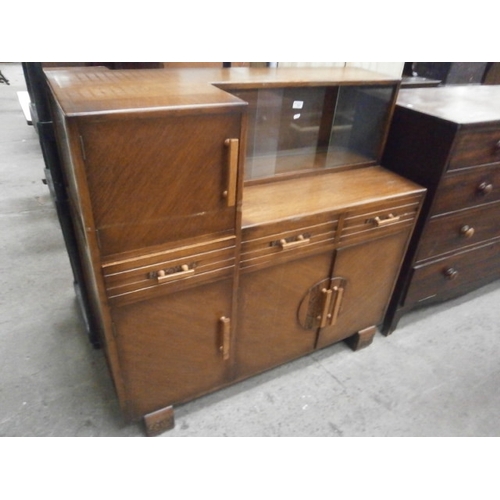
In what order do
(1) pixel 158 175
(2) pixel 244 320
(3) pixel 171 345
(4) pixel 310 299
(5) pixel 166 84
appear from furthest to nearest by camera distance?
(4) pixel 310 299
(2) pixel 244 320
(3) pixel 171 345
(5) pixel 166 84
(1) pixel 158 175

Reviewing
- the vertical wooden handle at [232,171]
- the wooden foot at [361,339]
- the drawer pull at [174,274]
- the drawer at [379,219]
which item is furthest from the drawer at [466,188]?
the drawer pull at [174,274]

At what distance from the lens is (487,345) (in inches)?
68.8

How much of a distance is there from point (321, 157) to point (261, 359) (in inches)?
30.8

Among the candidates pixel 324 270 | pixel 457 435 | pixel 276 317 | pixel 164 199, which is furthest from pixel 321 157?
pixel 457 435

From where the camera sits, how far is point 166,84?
100cm

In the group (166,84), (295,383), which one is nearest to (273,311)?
(295,383)

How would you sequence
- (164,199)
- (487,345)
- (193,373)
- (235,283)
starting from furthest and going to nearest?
(487,345) < (193,373) < (235,283) < (164,199)

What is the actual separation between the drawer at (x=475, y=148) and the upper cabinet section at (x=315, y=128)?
0.27m

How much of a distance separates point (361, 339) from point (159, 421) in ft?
2.86

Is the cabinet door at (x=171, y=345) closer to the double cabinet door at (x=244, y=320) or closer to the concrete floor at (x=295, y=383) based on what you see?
the double cabinet door at (x=244, y=320)

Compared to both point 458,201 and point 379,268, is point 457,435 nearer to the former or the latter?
point 379,268

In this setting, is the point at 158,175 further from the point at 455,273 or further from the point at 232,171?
the point at 455,273

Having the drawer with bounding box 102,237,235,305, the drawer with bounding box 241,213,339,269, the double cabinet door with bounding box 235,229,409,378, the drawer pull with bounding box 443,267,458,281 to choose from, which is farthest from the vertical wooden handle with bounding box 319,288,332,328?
the drawer pull with bounding box 443,267,458,281

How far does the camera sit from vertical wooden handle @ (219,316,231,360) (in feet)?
3.91
